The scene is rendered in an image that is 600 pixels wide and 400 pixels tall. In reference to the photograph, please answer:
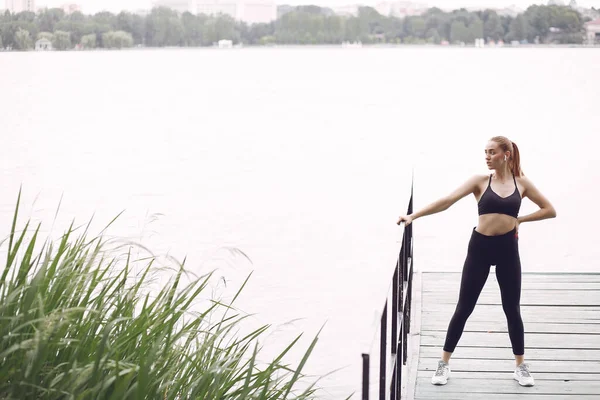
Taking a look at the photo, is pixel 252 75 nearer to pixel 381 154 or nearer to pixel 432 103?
pixel 432 103

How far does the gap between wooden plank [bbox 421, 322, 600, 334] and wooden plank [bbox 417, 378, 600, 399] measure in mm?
1043

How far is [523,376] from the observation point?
16.5ft

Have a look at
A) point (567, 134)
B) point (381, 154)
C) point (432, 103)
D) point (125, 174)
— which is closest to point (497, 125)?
point (567, 134)

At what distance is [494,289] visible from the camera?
24.2 feet

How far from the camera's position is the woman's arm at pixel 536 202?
4.80 metres

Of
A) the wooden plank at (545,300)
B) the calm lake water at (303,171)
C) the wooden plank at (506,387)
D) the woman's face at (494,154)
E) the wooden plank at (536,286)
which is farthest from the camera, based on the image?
the calm lake water at (303,171)

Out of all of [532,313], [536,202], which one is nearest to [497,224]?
[536,202]

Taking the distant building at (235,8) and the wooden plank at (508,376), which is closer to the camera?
the wooden plank at (508,376)

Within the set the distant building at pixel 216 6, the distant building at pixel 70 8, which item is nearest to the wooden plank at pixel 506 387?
the distant building at pixel 70 8

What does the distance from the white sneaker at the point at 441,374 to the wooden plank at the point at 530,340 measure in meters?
0.75

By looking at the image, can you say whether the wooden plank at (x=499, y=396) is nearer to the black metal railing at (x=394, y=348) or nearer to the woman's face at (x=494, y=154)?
the black metal railing at (x=394, y=348)

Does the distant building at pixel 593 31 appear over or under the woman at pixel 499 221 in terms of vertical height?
under

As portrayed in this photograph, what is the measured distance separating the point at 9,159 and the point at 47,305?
48027mm

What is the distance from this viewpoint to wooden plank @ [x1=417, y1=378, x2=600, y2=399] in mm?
4938
